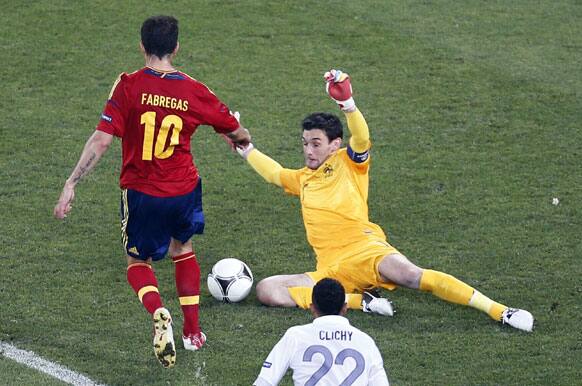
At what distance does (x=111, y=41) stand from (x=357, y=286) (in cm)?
596

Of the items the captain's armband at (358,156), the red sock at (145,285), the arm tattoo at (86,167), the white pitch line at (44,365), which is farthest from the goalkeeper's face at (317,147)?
the white pitch line at (44,365)

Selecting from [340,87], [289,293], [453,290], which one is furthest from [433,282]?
[340,87]

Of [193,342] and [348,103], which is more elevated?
[348,103]

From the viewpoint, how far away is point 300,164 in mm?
10789

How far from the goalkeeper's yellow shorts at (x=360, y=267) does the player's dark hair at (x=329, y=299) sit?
101 inches

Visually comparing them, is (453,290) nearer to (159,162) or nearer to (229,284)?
(229,284)

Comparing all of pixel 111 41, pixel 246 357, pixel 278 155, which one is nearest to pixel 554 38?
pixel 278 155

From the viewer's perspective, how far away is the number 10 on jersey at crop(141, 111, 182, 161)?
23.5 ft

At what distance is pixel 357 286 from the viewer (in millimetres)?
8391

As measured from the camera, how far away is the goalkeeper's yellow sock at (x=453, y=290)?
812cm

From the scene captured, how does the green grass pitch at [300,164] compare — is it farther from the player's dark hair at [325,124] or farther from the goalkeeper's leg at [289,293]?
the player's dark hair at [325,124]

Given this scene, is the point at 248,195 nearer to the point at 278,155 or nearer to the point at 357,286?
the point at 278,155

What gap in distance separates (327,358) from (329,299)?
296mm

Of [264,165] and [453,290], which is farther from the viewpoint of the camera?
[264,165]
